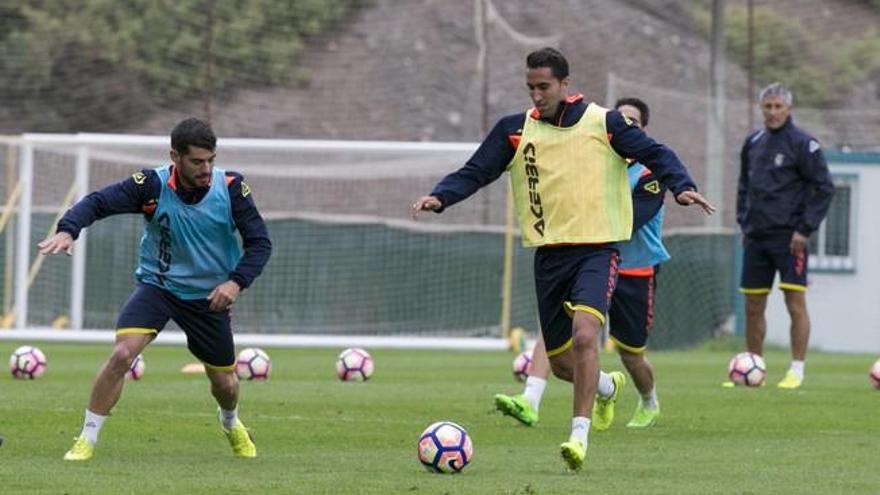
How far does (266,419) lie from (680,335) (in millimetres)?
13621

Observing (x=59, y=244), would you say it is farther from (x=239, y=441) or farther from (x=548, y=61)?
(x=548, y=61)

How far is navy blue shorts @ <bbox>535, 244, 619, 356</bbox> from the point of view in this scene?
1033 centimetres

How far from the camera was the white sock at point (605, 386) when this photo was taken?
11875 millimetres

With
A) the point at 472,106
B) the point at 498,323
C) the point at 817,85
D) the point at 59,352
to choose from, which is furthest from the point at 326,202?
the point at 817,85

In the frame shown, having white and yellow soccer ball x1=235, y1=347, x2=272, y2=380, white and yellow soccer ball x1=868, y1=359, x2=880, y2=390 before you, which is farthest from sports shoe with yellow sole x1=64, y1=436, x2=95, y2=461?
white and yellow soccer ball x1=868, y1=359, x2=880, y2=390

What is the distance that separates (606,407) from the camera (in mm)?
12086

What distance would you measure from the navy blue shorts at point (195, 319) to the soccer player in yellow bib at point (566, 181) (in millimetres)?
1241

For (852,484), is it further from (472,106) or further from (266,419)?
(472,106)

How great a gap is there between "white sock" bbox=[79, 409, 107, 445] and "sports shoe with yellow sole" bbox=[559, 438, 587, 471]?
2438 mm

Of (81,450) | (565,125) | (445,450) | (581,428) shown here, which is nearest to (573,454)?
(581,428)

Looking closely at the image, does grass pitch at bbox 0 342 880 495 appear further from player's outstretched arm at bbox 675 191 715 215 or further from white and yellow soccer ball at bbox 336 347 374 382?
player's outstretched arm at bbox 675 191 715 215

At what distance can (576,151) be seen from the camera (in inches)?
416

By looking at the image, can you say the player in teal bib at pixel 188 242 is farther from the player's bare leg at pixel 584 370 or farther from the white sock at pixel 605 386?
the white sock at pixel 605 386

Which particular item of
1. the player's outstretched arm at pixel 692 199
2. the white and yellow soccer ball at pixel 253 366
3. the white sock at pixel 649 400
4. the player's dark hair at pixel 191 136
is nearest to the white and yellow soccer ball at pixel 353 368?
the white and yellow soccer ball at pixel 253 366
